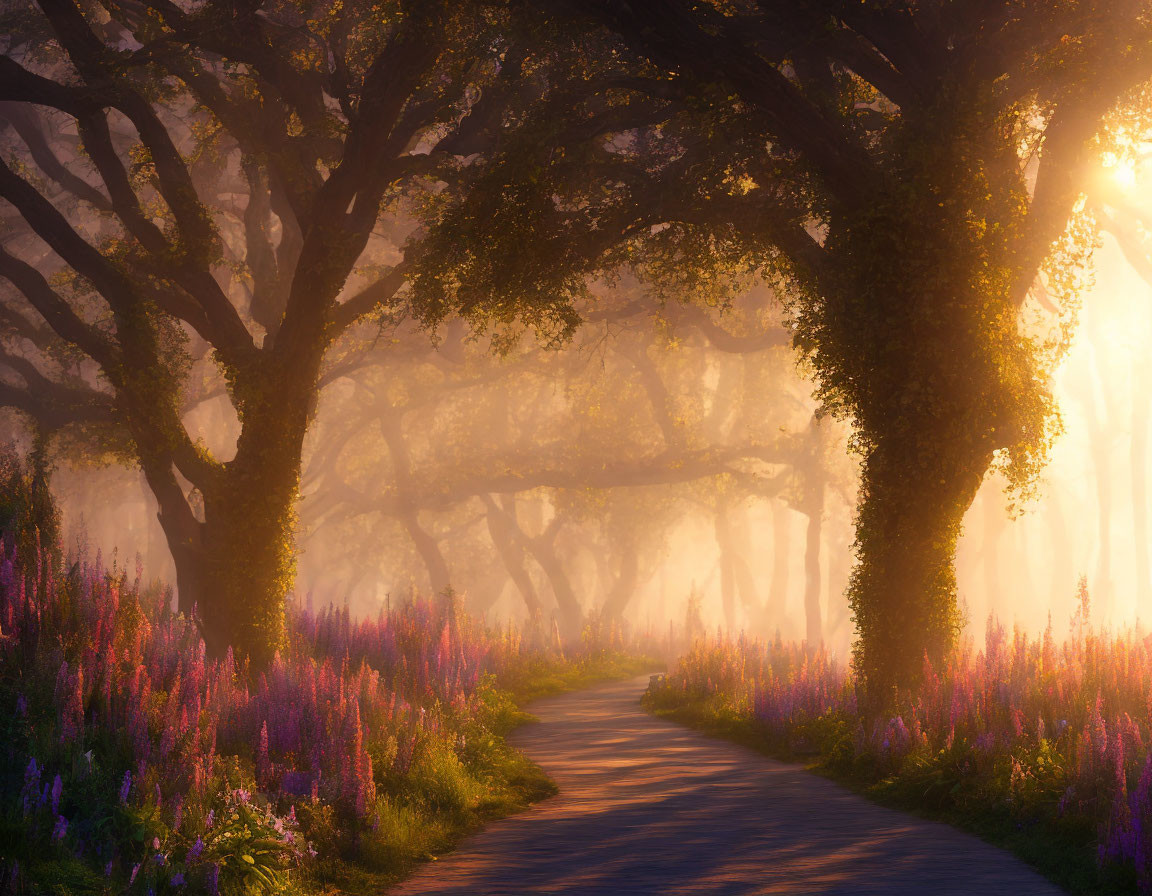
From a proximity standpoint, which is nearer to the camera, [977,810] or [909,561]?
[977,810]

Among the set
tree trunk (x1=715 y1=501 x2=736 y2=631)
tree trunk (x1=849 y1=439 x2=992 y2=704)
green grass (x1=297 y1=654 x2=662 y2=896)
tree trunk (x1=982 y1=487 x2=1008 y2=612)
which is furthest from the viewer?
tree trunk (x1=715 y1=501 x2=736 y2=631)

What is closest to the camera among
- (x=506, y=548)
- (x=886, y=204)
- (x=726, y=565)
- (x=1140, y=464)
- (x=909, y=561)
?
(x=886, y=204)

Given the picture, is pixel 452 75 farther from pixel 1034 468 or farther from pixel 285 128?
pixel 1034 468

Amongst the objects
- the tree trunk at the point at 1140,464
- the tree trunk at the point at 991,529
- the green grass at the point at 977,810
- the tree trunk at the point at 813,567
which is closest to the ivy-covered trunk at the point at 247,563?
the green grass at the point at 977,810

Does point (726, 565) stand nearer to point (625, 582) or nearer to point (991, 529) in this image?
point (625, 582)

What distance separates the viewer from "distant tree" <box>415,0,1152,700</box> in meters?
14.1

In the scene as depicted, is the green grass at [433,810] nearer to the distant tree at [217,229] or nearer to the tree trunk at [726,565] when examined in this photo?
the distant tree at [217,229]

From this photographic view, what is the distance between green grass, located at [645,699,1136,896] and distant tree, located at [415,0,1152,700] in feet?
5.38

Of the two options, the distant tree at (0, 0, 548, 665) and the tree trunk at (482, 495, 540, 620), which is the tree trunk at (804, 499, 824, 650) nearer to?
the tree trunk at (482, 495, 540, 620)

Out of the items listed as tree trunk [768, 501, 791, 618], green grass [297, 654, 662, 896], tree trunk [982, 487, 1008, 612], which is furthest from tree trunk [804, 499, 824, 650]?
green grass [297, 654, 662, 896]

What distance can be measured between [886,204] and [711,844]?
8.53 m

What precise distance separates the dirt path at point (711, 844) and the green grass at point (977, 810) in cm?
20

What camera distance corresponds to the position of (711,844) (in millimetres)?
9031

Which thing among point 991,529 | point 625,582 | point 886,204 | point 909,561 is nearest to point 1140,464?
point 991,529
